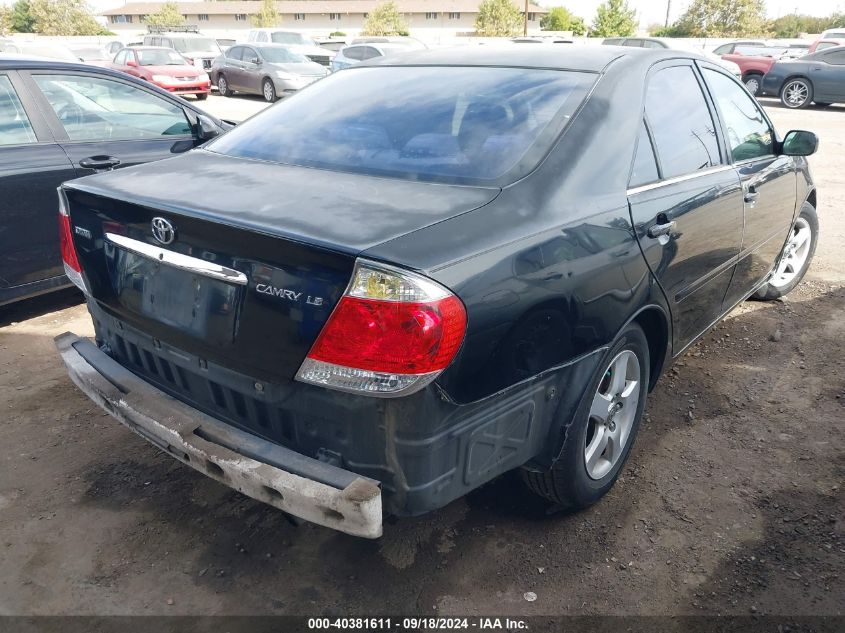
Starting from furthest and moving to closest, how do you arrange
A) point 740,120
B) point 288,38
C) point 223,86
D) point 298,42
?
point 288,38
point 298,42
point 223,86
point 740,120

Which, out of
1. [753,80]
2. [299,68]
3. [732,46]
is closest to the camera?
[299,68]

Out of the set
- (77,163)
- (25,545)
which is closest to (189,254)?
(25,545)

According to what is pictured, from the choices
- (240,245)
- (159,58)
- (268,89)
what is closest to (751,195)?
(240,245)

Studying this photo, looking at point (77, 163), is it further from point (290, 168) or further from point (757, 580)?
point (757, 580)

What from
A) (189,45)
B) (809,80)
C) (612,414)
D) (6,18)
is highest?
(6,18)

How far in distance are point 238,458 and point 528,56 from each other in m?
1.98

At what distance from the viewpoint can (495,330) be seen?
1.90 meters

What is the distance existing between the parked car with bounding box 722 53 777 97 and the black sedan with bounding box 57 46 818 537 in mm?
18601

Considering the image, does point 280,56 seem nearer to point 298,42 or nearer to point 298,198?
point 298,42

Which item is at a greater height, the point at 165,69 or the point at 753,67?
the point at 753,67

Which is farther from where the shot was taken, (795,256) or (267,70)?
(267,70)

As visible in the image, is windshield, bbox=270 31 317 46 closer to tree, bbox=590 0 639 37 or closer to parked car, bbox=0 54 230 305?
parked car, bbox=0 54 230 305

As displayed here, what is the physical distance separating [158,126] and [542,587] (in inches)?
159

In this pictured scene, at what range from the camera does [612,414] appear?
2.67 m
